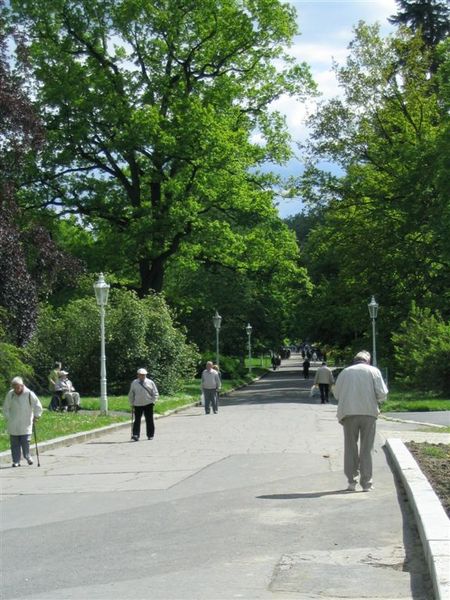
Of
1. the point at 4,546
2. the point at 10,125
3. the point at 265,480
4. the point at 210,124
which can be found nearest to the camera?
the point at 4,546

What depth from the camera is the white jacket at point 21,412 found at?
15.3 metres

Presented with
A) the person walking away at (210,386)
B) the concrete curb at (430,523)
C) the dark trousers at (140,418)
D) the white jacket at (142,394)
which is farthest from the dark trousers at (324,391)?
the concrete curb at (430,523)

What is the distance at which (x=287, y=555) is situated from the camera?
7.66 m

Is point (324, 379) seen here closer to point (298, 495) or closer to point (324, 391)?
point (324, 391)

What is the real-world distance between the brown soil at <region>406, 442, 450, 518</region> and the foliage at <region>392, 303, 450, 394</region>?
18689 millimetres

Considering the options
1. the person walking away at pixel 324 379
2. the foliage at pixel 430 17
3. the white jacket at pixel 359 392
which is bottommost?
the person walking away at pixel 324 379

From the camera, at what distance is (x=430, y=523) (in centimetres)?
764

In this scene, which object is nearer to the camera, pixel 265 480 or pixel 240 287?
pixel 265 480

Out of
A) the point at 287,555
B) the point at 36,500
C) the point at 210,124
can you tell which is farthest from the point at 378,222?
the point at 287,555

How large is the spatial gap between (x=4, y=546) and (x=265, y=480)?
4.63 m

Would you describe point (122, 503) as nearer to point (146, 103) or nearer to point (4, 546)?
point (4, 546)

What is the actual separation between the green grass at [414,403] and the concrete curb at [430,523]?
16.2 meters

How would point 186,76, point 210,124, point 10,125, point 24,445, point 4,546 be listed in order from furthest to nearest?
1. point 186,76
2. point 210,124
3. point 10,125
4. point 24,445
5. point 4,546

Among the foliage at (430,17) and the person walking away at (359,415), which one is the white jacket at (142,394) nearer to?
the person walking away at (359,415)
